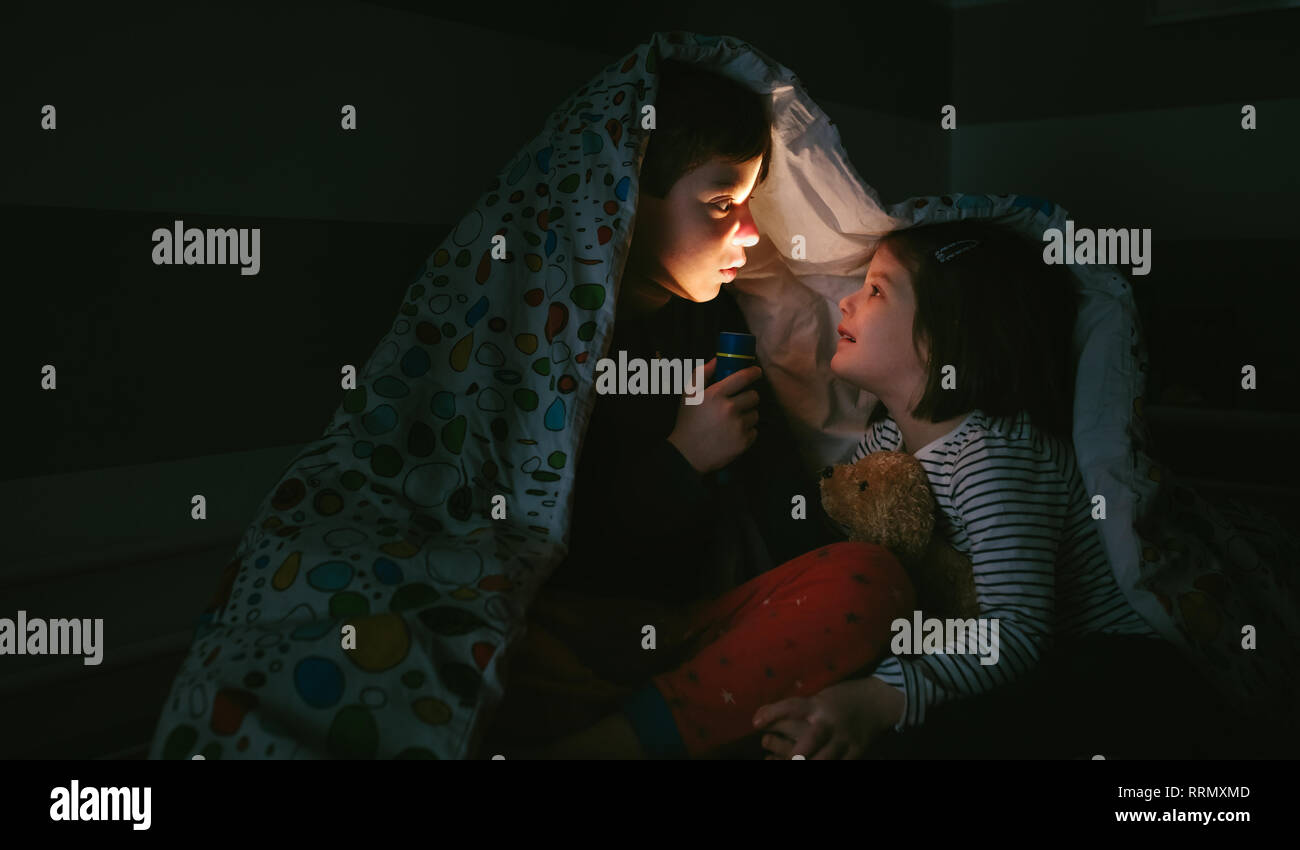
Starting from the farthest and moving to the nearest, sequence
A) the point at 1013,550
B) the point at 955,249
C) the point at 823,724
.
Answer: the point at 955,249 < the point at 1013,550 < the point at 823,724

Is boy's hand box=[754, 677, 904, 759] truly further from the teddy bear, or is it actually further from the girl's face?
the girl's face

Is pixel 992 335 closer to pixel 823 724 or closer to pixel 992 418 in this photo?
pixel 992 418

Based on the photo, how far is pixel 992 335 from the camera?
3.45 ft

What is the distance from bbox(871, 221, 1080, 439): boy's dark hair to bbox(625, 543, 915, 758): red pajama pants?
0.21m

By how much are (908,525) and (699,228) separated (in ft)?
1.34

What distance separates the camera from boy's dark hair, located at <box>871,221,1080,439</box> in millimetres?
1040

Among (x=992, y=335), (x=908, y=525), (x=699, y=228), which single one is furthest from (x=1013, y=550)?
(x=699, y=228)

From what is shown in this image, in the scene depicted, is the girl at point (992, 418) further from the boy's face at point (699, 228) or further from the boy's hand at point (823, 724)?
the boy's face at point (699, 228)

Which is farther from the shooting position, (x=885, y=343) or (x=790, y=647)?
(x=885, y=343)

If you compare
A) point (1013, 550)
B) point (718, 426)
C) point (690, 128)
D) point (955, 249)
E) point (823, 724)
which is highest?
point (690, 128)

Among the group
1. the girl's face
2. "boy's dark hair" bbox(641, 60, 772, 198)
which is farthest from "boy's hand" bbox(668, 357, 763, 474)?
"boy's dark hair" bbox(641, 60, 772, 198)

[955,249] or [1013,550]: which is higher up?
[955,249]

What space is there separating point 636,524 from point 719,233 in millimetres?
356
